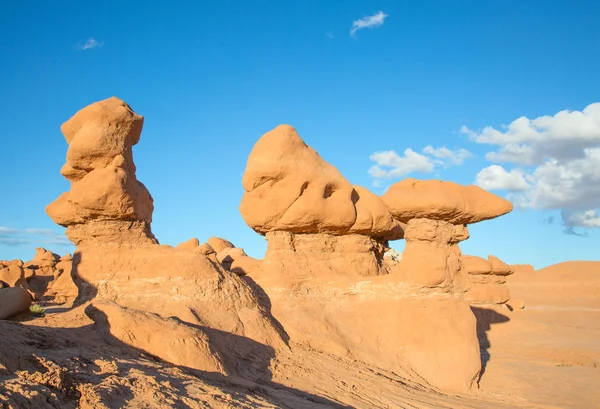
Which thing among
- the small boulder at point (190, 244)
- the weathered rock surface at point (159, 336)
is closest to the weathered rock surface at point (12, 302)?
the weathered rock surface at point (159, 336)

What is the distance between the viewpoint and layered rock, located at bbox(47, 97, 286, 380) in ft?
28.4

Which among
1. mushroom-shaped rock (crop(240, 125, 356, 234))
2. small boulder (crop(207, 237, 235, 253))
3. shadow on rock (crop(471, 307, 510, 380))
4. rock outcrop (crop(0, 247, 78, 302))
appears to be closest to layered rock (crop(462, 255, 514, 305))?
shadow on rock (crop(471, 307, 510, 380))

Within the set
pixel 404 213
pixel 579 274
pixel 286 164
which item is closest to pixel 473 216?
pixel 404 213

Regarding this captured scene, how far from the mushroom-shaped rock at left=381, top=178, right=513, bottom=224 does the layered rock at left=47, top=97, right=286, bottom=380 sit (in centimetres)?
341

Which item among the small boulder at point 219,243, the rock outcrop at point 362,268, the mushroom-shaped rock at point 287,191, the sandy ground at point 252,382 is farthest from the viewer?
the small boulder at point 219,243

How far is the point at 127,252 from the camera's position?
30.8 feet

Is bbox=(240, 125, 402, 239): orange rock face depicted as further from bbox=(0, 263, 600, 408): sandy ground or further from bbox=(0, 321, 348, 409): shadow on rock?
bbox=(0, 321, 348, 409): shadow on rock

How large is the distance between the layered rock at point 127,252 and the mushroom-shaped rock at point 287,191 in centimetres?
178

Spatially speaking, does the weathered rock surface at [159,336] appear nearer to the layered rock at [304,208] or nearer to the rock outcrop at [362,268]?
the rock outcrop at [362,268]

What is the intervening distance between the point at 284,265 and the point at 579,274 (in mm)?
32820

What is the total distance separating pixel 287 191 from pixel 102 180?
3.47 m

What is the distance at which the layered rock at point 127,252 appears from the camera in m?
8.66

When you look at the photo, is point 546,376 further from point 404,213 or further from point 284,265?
point 284,265

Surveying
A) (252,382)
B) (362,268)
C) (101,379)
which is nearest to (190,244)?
(362,268)
